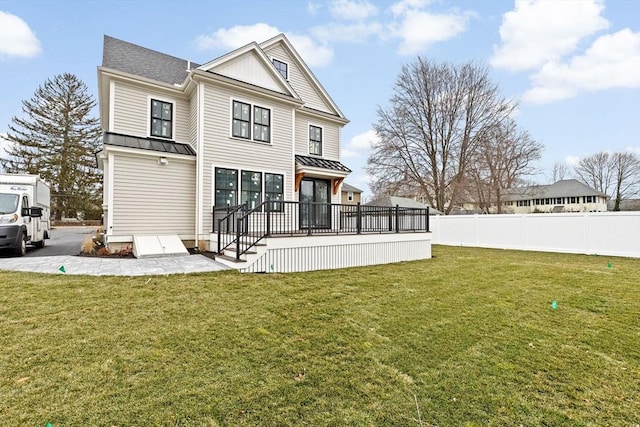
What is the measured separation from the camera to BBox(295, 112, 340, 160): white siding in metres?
13.2

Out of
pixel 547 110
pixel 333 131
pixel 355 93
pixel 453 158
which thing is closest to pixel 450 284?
pixel 333 131

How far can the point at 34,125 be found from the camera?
29000mm

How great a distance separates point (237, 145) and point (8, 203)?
6915 mm

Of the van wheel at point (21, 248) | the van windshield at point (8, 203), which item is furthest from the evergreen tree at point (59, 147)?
the van wheel at point (21, 248)

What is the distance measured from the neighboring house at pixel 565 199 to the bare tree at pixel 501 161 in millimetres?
21269

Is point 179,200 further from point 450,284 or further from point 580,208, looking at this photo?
point 580,208

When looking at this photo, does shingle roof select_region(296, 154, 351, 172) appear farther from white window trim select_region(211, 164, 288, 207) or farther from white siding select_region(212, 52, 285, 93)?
white siding select_region(212, 52, 285, 93)

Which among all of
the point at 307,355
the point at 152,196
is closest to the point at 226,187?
the point at 152,196

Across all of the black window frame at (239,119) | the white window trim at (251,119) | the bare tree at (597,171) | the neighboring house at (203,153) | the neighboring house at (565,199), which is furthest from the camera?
the neighboring house at (565,199)

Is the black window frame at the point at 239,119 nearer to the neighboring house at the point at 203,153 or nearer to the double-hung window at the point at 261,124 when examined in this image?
the neighboring house at the point at 203,153

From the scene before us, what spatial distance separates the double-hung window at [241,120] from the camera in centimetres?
1075

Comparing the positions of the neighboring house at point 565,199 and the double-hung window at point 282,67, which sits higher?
the double-hung window at point 282,67

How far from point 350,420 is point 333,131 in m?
13.4

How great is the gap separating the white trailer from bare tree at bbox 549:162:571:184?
205 ft
